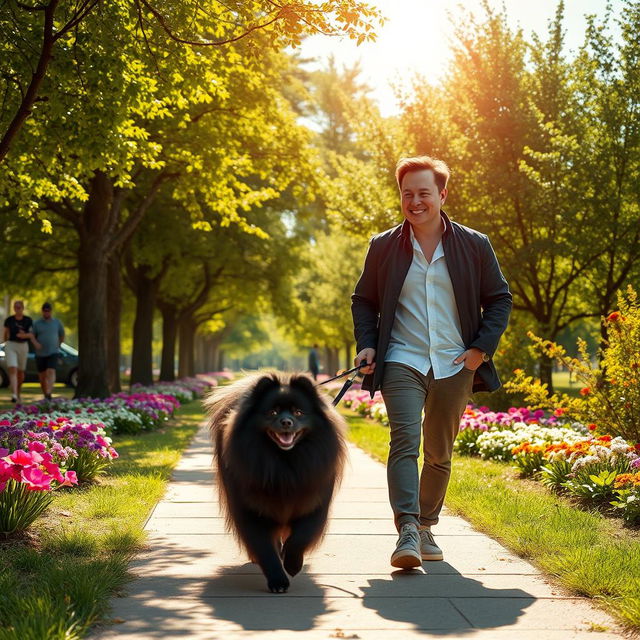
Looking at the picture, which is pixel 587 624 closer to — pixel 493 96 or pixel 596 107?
pixel 596 107

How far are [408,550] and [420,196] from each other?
7.00 feet

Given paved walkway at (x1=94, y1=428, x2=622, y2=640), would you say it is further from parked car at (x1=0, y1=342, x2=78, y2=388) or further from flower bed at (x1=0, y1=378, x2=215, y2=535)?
parked car at (x1=0, y1=342, x2=78, y2=388)

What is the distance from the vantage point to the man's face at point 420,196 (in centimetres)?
529

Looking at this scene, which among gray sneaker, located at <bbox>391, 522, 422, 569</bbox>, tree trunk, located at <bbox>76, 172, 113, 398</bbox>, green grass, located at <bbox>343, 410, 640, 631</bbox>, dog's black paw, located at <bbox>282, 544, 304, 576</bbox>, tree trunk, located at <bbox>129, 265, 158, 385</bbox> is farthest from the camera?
tree trunk, located at <bbox>129, 265, 158, 385</bbox>

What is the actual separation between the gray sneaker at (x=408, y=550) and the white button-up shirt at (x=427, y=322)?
3.08ft

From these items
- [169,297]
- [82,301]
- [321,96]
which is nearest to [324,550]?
[82,301]

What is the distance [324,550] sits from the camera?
568 cm

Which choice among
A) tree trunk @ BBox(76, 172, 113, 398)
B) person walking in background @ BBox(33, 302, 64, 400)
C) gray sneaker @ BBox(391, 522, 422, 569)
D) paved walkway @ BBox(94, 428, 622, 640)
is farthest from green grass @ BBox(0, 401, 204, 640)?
person walking in background @ BBox(33, 302, 64, 400)

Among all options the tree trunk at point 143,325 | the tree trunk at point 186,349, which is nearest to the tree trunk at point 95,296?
the tree trunk at point 143,325

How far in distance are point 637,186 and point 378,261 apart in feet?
35.4

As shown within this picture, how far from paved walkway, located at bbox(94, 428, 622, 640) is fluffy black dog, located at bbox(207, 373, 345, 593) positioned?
26 cm

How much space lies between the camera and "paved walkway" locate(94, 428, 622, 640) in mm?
3861

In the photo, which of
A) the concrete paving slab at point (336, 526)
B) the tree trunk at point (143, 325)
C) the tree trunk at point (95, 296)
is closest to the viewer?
the concrete paving slab at point (336, 526)

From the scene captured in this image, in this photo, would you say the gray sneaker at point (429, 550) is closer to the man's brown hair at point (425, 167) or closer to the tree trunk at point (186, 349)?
the man's brown hair at point (425, 167)
